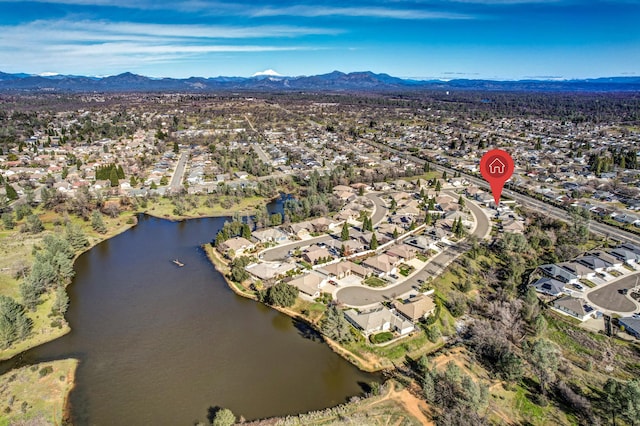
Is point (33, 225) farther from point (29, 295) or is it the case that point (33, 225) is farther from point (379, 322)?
point (379, 322)

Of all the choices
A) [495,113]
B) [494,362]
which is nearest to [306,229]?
Result: [494,362]

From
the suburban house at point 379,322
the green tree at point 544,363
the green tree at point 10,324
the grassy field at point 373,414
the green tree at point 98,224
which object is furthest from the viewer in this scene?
the green tree at point 98,224

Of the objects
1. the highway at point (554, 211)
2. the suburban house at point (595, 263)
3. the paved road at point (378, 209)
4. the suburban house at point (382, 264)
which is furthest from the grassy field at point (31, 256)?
the highway at point (554, 211)

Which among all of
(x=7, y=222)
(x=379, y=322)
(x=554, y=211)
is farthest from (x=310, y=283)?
(x=554, y=211)

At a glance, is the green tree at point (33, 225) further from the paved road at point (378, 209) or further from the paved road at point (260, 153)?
the paved road at point (260, 153)

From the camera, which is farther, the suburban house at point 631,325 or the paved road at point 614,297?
the paved road at point 614,297

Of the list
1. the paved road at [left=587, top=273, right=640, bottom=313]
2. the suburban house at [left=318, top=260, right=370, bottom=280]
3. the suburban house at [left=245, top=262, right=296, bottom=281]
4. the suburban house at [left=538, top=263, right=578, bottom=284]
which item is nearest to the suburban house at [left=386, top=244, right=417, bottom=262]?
the suburban house at [left=318, top=260, right=370, bottom=280]

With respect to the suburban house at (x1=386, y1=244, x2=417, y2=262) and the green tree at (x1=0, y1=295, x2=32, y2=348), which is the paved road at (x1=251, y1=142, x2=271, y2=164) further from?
the green tree at (x1=0, y1=295, x2=32, y2=348)

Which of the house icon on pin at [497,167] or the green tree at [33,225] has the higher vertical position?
the house icon on pin at [497,167]
